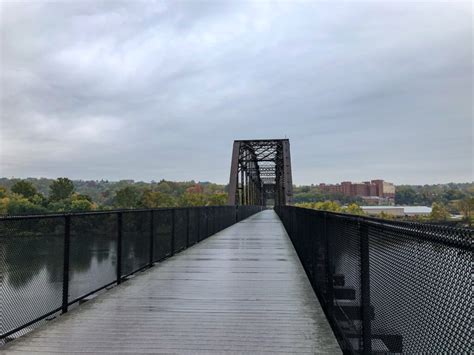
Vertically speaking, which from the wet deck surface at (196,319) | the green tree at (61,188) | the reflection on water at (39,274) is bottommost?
the wet deck surface at (196,319)

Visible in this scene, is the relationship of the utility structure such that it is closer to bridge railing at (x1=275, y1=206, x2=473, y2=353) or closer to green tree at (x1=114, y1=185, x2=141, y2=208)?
bridge railing at (x1=275, y1=206, x2=473, y2=353)

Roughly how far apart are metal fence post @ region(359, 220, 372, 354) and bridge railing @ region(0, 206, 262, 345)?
11.0 ft

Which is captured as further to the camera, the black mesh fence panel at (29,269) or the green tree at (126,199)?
the green tree at (126,199)

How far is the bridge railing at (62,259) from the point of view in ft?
12.1

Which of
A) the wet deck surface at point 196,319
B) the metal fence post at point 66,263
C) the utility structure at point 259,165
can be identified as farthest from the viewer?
the utility structure at point 259,165

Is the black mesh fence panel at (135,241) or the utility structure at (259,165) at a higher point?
the utility structure at (259,165)

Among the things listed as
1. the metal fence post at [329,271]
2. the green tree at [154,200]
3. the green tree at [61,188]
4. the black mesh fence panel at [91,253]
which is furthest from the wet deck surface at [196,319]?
the green tree at [61,188]

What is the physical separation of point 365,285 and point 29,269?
3692 millimetres

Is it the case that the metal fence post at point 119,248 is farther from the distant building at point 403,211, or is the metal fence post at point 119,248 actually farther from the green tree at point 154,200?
the green tree at point 154,200

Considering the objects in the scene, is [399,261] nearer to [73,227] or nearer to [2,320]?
[2,320]

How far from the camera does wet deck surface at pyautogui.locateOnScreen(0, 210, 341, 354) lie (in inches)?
133

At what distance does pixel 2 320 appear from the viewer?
3443 mm

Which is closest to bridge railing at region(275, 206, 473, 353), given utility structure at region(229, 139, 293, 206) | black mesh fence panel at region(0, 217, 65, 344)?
black mesh fence panel at region(0, 217, 65, 344)

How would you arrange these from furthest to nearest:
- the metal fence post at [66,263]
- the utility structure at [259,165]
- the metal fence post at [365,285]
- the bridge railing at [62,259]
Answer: the utility structure at [259,165] < the metal fence post at [66,263] < the bridge railing at [62,259] < the metal fence post at [365,285]
